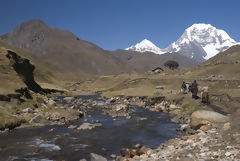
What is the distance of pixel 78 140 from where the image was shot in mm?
26594

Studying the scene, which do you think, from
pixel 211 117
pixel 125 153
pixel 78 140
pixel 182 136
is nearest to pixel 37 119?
pixel 78 140

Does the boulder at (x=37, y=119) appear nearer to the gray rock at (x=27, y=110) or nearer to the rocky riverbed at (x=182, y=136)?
the rocky riverbed at (x=182, y=136)

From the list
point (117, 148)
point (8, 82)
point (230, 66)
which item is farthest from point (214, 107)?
point (230, 66)

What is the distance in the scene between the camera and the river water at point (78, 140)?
21.7 meters

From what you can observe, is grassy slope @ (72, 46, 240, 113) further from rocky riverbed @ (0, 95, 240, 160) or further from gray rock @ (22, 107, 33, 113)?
gray rock @ (22, 107, 33, 113)

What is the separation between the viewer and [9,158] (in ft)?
67.2

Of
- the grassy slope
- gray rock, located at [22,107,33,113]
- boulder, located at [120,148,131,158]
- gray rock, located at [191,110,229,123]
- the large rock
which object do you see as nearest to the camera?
A: boulder, located at [120,148,131,158]

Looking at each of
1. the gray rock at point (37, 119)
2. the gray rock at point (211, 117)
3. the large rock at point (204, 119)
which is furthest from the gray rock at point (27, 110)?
the gray rock at point (211, 117)

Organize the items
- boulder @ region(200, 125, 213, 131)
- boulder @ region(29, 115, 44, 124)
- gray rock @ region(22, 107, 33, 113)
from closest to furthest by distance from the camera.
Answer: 1. boulder @ region(200, 125, 213, 131)
2. boulder @ region(29, 115, 44, 124)
3. gray rock @ region(22, 107, 33, 113)

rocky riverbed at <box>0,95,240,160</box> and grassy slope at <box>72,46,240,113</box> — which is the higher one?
grassy slope at <box>72,46,240,113</box>

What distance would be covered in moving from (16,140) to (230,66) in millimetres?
93993

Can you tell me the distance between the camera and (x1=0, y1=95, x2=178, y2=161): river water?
21.7 m

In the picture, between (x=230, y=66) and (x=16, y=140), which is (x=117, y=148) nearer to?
(x=16, y=140)

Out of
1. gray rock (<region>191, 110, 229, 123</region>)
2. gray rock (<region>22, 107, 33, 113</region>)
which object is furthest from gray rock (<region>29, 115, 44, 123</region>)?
gray rock (<region>191, 110, 229, 123</region>)
